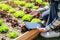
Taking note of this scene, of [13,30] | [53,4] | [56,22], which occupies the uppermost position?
[53,4]

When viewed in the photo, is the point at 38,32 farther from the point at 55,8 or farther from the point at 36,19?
the point at 36,19

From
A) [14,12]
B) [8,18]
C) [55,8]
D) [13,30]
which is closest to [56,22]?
[55,8]

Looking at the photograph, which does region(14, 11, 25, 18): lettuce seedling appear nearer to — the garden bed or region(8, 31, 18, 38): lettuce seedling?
the garden bed

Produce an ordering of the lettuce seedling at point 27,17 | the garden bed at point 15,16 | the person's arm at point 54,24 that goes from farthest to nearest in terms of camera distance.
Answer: the lettuce seedling at point 27,17 → the garden bed at point 15,16 → the person's arm at point 54,24

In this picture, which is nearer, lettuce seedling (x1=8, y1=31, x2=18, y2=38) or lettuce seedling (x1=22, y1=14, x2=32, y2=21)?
lettuce seedling (x1=8, y1=31, x2=18, y2=38)

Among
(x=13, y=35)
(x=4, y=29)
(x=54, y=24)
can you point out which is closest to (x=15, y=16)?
(x=4, y=29)

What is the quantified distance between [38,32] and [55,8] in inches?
29.1

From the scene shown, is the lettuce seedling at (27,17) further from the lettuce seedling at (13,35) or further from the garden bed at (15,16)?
the lettuce seedling at (13,35)

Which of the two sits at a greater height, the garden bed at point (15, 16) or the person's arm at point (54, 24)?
the person's arm at point (54, 24)

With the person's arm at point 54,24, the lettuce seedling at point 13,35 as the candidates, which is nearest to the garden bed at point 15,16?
the lettuce seedling at point 13,35

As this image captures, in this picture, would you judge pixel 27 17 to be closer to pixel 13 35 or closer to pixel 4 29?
pixel 4 29

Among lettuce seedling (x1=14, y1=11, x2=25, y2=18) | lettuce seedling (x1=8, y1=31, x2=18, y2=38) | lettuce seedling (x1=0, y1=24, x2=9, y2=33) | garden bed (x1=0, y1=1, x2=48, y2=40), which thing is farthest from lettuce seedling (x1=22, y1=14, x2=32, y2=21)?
lettuce seedling (x1=8, y1=31, x2=18, y2=38)

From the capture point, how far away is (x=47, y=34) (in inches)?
280

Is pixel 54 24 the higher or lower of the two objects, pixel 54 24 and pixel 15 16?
the higher
